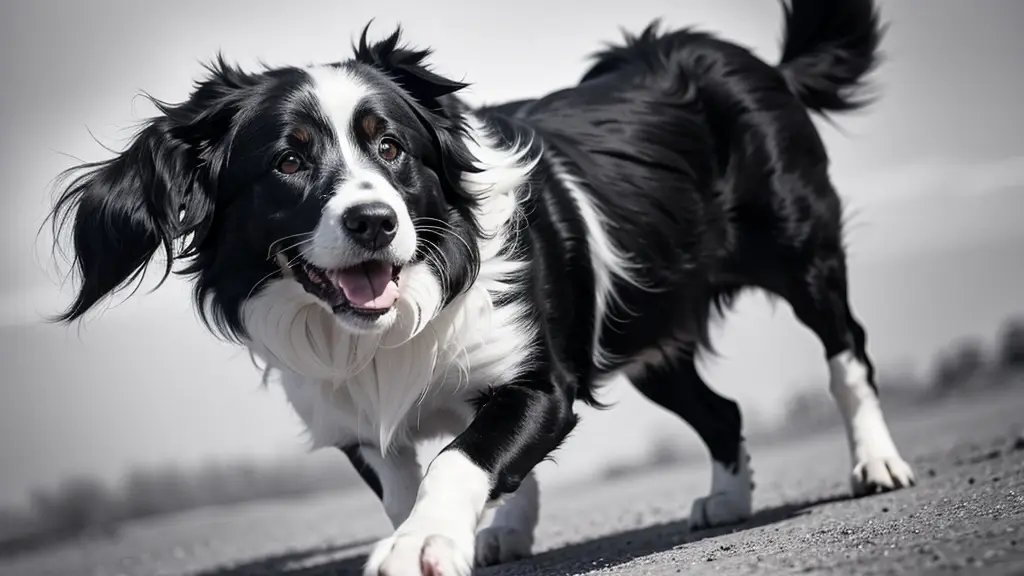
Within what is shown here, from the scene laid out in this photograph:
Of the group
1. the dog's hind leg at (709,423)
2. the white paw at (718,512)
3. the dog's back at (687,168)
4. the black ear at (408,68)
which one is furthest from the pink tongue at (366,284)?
the white paw at (718,512)

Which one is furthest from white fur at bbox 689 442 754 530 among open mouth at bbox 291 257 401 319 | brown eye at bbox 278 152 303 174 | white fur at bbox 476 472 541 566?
brown eye at bbox 278 152 303 174

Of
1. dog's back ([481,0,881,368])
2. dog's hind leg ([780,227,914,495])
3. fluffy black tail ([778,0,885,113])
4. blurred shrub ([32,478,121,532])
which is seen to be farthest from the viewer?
blurred shrub ([32,478,121,532])

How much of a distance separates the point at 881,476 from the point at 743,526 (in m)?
0.59

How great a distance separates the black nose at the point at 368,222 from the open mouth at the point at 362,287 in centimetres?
14

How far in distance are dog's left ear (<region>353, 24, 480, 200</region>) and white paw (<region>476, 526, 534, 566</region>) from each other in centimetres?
137

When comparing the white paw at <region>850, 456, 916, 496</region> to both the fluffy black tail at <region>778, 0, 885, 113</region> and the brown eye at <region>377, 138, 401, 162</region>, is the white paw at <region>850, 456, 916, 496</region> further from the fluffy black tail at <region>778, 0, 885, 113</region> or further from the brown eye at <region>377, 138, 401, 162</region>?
the brown eye at <region>377, 138, 401, 162</region>

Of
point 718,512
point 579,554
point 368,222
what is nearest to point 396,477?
point 579,554

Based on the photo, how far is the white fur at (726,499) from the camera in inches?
175

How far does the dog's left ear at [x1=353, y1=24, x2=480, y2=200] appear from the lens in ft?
→ 11.8

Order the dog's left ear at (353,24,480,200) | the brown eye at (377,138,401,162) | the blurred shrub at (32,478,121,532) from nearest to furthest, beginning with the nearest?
the brown eye at (377,138,401,162) → the dog's left ear at (353,24,480,200) → the blurred shrub at (32,478,121,532)

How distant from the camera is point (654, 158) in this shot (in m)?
4.45

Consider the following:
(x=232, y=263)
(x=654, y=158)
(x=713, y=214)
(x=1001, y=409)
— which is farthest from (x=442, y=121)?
(x=1001, y=409)

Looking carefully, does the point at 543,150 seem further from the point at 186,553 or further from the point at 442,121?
the point at 186,553

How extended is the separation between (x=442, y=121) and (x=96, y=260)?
1081 millimetres
